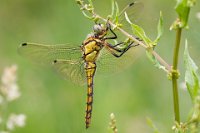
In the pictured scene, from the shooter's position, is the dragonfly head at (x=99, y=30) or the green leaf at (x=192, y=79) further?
the dragonfly head at (x=99, y=30)

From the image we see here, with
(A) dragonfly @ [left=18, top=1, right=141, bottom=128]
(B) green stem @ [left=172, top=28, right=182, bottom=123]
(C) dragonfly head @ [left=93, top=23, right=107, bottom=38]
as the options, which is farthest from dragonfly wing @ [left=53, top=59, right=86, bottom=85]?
(B) green stem @ [left=172, top=28, right=182, bottom=123]

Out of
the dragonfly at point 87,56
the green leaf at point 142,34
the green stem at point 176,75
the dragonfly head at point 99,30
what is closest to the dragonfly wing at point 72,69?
the dragonfly at point 87,56

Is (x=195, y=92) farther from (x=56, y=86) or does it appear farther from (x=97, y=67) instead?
(x=56, y=86)

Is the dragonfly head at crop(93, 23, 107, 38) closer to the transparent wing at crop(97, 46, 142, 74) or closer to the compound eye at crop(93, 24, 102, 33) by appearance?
the compound eye at crop(93, 24, 102, 33)

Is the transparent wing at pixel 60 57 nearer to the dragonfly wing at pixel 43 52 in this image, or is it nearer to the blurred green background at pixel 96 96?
the dragonfly wing at pixel 43 52

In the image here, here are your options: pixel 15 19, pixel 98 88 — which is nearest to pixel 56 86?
pixel 98 88

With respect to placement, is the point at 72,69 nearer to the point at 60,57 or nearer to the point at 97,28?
the point at 60,57

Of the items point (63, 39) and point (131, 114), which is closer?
point (131, 114)

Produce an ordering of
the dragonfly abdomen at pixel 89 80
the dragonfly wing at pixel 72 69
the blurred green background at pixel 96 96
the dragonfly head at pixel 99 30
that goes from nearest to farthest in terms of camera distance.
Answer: the dragonfly head at pixel 99 30 < the dragonfly abdomen at pixel 89 80 < the dragonfly wing at pixel 72 69 < the blurred green background at pixel 96 96
